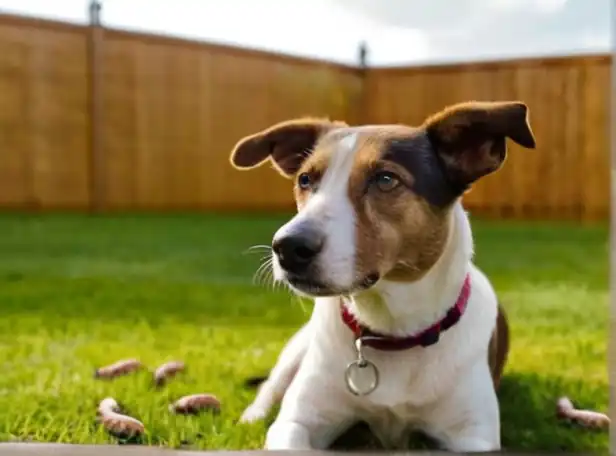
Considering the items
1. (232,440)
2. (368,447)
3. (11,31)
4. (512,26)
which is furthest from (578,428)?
(11,31)

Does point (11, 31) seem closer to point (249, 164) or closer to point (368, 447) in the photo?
point (249, 164)

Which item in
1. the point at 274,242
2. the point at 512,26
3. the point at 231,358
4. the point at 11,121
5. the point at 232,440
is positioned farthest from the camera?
the point at 11,121

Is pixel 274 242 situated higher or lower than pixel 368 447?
higher

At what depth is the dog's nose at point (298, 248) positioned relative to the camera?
1.45 metres

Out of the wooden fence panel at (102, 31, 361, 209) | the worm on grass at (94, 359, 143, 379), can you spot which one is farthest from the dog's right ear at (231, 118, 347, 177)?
the wooden fence panel at (102, 31, 361, 209)

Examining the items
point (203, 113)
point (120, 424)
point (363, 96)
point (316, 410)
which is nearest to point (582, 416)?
point (316, 410)

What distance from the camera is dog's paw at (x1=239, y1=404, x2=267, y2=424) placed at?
185 cm

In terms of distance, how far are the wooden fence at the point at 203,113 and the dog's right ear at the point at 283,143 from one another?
2.74m

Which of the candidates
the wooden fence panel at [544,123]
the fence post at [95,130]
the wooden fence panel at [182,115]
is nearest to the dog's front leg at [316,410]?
the wooden fence panel at [182,115]

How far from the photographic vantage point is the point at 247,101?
5.58m

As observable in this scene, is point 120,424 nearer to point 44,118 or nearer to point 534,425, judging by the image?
point 534,425

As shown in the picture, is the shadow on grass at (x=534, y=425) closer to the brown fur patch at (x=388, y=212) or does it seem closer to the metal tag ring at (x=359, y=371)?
the metal tag ring at (x=359, y=371)

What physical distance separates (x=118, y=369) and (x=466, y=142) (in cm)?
109

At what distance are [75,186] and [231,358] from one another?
3.10 metres
